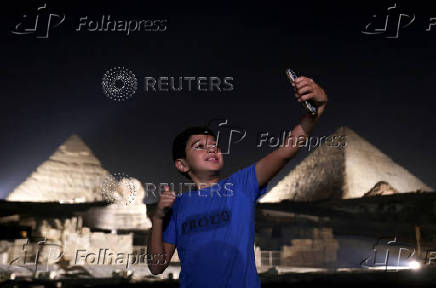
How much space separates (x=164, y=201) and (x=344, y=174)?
183ft

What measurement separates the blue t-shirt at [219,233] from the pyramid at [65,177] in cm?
4360

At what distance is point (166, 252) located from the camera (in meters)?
2.54

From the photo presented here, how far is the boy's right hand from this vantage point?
7.65 feet

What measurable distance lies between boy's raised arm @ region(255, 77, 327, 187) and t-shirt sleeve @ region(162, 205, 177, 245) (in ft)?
2.03

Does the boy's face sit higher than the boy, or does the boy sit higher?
the boy's face

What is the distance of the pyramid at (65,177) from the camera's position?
45750 mm

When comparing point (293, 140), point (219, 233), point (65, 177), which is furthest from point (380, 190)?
point (219, 233)

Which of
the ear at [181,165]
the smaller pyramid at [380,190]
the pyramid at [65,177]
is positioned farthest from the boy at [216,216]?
the smaller pyramid at [380,190]

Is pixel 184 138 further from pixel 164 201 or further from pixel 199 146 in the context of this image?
pixel 164 201

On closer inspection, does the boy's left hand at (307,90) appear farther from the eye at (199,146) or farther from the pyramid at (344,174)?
the pyramid at (344,174)

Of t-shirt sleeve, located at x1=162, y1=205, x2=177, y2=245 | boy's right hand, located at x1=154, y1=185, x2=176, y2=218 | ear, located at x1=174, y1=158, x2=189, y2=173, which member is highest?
ear, located at x1=174, y1=158, x2=189, y2=173

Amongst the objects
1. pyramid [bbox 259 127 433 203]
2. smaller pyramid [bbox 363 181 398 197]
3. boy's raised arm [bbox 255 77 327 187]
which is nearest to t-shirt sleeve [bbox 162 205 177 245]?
boy's raised arm [bbox 255 77 327 187]

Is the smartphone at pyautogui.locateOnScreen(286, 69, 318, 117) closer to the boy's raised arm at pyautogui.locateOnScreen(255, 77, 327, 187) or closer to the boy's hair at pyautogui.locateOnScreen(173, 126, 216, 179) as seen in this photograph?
the boy's raised arm at pyautogui.locateOnScreen(255, 77, 327, 187)

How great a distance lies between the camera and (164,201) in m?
2.34
